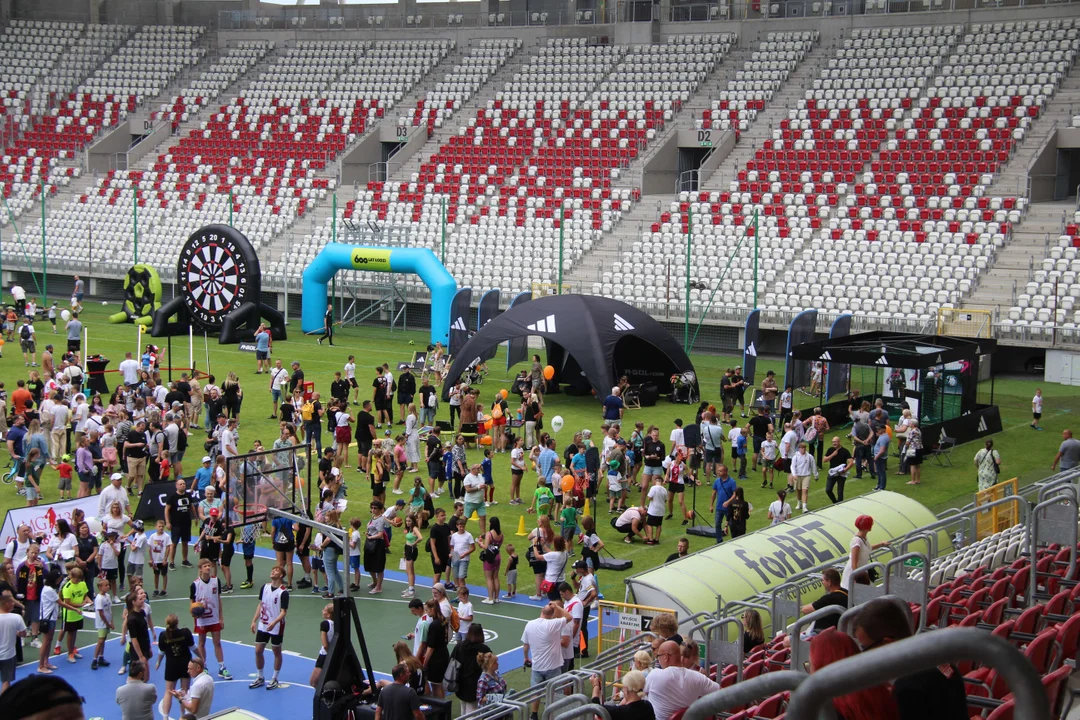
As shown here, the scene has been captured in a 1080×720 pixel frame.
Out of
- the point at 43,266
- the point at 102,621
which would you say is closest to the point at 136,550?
the point at 102,621

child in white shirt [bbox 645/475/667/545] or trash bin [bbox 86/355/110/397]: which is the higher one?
trash bin [bbox 86/355/110/397]

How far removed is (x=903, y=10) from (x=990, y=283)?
650 inches

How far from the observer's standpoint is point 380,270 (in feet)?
125

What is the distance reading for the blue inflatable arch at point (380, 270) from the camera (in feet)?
120

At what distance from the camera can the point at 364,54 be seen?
56656 mm

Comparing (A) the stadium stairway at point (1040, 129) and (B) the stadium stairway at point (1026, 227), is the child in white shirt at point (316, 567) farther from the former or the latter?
(A) the stadium stairway at point (1040, 129)

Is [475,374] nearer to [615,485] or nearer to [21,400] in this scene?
[21,400]

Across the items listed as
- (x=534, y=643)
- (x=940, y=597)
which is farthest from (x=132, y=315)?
(x=940, y=597)

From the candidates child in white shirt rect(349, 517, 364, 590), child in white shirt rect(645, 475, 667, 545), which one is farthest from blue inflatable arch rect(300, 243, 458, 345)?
child in white shirt rect(349, 517, 364, 590)

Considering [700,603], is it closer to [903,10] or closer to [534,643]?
[534,643]

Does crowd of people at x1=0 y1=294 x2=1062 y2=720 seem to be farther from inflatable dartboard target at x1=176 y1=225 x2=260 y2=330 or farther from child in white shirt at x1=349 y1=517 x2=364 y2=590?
inflatable dartboard target at x1=176 y1=225 x2=260 y2=330

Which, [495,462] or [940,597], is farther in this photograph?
[495,462]

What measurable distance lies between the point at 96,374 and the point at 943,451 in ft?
57.0

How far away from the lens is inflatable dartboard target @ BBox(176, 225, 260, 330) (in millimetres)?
33906
